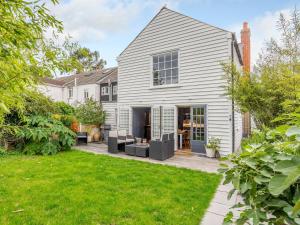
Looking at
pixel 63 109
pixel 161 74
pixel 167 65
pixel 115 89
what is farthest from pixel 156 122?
pixel 115 89

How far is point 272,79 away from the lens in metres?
5.48

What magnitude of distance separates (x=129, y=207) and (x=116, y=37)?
1082cm

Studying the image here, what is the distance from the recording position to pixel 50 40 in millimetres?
2283

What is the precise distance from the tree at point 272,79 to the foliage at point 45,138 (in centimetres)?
779

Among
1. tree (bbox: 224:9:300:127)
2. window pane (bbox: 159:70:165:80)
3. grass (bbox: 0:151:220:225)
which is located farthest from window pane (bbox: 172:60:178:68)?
grass (bbox: 0:151:220:225)

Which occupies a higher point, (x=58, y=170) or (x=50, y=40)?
(x=50, y=40)

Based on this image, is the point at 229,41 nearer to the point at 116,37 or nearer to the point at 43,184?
the point at 116,37

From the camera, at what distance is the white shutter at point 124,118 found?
11859mm

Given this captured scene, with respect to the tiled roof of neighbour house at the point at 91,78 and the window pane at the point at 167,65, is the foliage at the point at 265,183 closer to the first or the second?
the window pane at the point at 167,65

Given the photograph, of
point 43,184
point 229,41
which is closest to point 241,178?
point 43,184

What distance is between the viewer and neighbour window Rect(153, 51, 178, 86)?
10.1 metres

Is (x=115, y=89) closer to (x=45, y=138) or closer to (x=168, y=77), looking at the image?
(x=168, y=77)

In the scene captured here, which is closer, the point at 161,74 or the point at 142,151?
the point at 142,151

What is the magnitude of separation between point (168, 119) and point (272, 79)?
5491 mm
